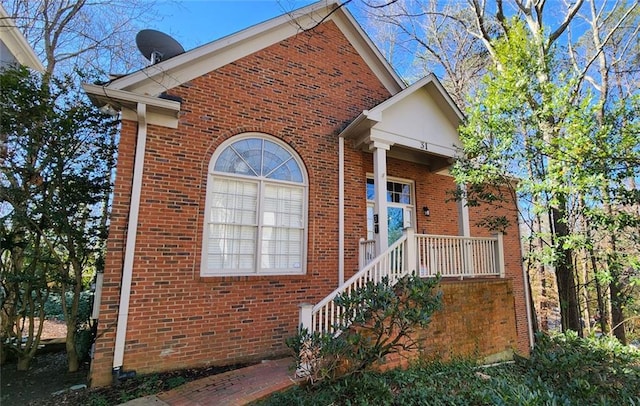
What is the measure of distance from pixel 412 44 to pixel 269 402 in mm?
15042

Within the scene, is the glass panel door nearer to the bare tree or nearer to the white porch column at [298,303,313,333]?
the white porch column at [298,303,313,333]

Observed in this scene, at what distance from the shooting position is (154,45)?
22.2 ft

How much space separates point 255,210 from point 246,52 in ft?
10.9

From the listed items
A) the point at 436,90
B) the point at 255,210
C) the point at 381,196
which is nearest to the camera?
the point at 255,210

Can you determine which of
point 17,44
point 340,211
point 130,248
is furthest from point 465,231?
point 17,44

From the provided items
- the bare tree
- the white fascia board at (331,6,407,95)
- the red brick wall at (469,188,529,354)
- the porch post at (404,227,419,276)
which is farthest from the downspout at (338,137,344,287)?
the bare tree

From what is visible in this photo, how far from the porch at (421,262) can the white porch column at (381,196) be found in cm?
37

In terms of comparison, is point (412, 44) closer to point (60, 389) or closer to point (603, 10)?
point (603, 10)

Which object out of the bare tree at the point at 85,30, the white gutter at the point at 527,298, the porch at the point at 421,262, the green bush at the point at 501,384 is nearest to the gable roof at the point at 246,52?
the porch at the point at 421,262

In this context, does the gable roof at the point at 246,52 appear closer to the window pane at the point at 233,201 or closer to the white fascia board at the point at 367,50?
the white fascia board at the point at 367,50

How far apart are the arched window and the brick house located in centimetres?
Result: 3

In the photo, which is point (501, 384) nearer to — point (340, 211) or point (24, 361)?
point (340, 211)

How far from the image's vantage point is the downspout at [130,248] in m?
4.73

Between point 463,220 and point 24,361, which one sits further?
point 463,220
